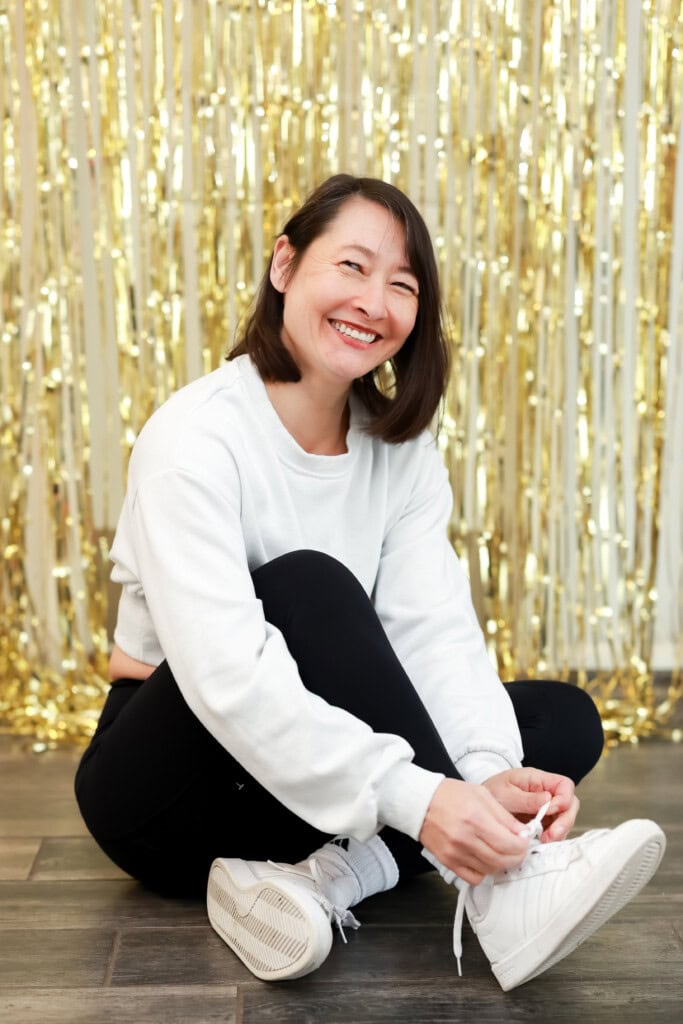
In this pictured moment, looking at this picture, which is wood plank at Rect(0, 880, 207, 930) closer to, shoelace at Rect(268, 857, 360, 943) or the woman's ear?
shoelace at Rect(268, 857, 360, 943)

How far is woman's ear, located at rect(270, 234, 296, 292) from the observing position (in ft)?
4.91

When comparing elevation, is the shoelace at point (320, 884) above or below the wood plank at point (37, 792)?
above

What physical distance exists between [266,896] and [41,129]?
1389 millimetres

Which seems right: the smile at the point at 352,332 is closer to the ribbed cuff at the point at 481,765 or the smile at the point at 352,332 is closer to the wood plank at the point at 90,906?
the ribbed cuff at the point at 481,765

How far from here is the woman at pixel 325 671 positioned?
121 cm

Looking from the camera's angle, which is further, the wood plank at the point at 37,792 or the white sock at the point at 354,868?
the wood plank at the point at 37,792

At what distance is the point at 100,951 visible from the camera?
4.59 feet

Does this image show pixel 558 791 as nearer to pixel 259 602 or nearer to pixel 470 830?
pixel 470 830

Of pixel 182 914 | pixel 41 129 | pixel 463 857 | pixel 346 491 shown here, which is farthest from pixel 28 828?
pixel 41 129

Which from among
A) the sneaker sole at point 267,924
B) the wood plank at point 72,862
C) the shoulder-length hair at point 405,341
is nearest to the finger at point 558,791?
the sneaker sole at point 267,924

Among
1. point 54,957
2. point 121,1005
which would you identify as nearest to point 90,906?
point 54,957

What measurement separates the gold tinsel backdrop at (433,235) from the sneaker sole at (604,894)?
106cm

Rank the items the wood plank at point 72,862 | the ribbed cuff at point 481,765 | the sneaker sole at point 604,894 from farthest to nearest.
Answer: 1. the wood plank at point 72,862
2. the ribbed cuff at point 481,765
3. the sneaker sole at point 604,894

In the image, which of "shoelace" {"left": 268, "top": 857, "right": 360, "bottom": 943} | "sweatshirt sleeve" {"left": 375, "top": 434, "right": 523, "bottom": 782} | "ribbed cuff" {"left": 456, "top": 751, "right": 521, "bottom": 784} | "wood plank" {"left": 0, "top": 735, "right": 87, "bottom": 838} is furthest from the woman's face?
"wood plank" {"left": 0, "top": 735, "right": 87, "bottom": 838}
